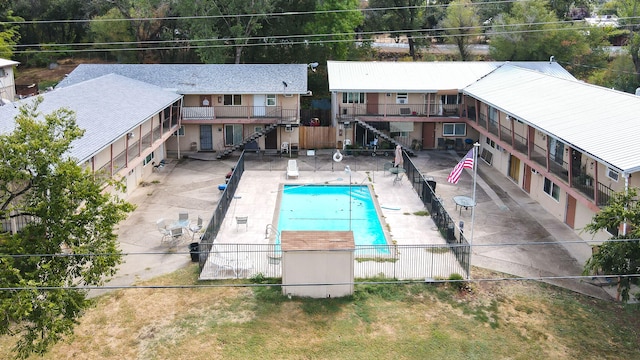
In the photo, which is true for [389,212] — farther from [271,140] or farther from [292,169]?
[271,140]

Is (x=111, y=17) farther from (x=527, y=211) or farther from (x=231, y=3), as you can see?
(x=527, y=211)

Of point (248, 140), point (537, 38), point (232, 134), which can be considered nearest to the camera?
point (248, 140)

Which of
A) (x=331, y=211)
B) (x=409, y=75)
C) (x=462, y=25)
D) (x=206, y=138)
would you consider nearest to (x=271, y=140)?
(x=206, y=138)

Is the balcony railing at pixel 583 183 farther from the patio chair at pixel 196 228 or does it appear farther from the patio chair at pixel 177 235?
the patio chair at pixel 177 235

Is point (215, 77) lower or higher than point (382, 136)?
higher

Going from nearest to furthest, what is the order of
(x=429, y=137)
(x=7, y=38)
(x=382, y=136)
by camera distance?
(x=382, y=136) → (x=429, y=137) → (x=7, y=38)

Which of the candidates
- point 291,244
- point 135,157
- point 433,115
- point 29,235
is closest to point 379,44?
point 433,115

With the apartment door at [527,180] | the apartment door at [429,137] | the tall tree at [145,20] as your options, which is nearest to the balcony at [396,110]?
the apartment door at [429,137]
